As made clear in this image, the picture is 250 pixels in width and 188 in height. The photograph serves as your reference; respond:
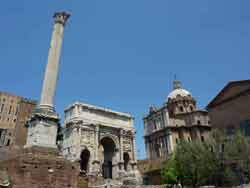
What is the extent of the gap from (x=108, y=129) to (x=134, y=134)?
176 inches

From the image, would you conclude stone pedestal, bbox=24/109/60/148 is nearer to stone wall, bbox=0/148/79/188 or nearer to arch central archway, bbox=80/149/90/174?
stone wall, bbox=0/148/79/188

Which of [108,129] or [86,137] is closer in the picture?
[86,137]

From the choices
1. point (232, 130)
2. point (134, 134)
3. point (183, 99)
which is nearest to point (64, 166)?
point (232, 130)

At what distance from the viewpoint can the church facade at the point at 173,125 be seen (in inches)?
1894

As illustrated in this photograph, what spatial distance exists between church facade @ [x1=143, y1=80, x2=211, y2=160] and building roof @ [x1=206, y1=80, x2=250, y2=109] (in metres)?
17.9

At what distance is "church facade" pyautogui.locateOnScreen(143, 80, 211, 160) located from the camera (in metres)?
48.1

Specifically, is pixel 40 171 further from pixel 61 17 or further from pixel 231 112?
pixel 231 112

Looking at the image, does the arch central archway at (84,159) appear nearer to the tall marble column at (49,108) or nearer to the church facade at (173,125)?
the tall marble column at (49,108)

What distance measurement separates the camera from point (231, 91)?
2872 centimetres

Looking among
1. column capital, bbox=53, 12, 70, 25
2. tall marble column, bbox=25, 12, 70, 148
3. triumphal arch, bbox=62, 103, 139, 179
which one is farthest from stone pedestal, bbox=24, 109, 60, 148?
triumphal arch, bbox=62, 103, 139, 179

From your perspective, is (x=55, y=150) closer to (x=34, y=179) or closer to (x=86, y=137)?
(x=34, y=179)

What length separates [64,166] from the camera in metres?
13.5

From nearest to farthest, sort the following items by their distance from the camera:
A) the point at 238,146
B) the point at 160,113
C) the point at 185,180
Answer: the point at 238,146
the point at 185,180
the point at 160,113

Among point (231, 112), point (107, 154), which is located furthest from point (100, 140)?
point (231, 112)
